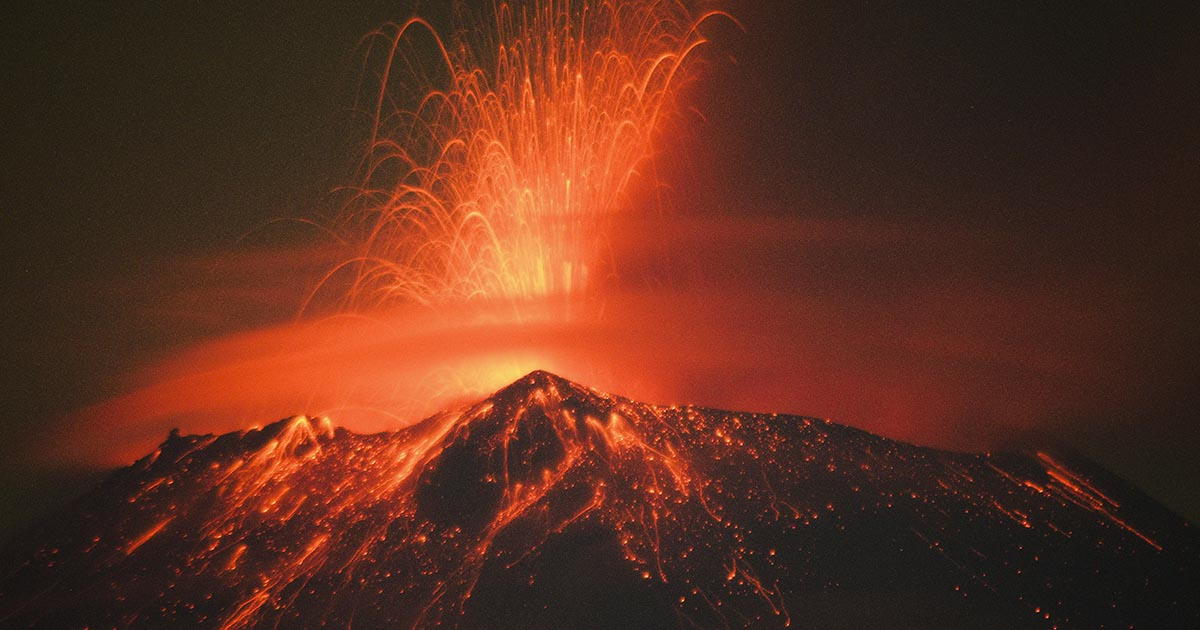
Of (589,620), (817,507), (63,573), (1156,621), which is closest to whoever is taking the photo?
(589,620)

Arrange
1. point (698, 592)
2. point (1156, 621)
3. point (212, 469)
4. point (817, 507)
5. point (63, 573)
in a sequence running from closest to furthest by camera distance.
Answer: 1. point (698, 592)
2. point (1156, 621)
3. point (63, 573)
4. point (817, 507)
5. point (212, 469)

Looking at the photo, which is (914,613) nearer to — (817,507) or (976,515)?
(817,507)

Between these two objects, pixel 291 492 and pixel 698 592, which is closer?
pixel 698 592

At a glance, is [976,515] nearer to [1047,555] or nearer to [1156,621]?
[1047,555]

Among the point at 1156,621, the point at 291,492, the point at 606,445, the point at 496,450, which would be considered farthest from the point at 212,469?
the point at 1156,621

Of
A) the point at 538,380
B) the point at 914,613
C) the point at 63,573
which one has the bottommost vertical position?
the point at 63,573

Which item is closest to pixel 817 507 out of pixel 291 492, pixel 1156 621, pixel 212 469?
pixel 1156 621

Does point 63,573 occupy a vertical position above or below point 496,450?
below
